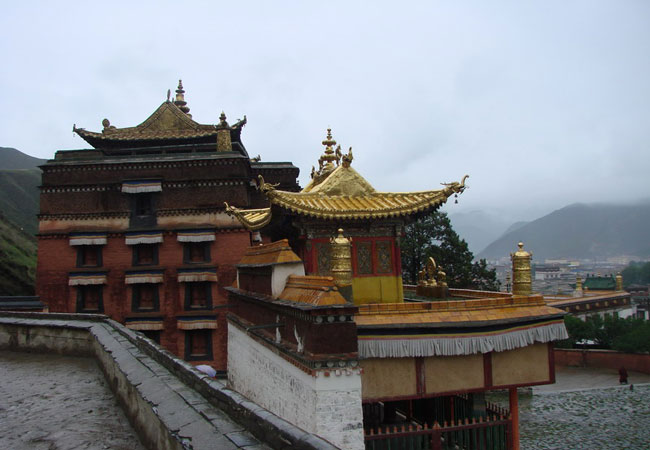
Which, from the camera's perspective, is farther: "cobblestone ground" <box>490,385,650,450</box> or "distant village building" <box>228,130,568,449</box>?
"cobblestone ground" <box>490,385,650,450</box>

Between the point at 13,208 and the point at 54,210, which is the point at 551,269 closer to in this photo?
the point at 13,208

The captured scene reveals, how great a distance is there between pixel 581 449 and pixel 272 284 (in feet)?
42.9

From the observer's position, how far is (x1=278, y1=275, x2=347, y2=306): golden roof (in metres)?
9.23

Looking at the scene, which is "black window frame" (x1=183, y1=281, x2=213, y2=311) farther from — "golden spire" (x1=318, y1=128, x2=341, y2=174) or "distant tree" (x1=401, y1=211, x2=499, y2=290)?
"distant tree" (x1=401, y1=211, x2=499, y2=290)

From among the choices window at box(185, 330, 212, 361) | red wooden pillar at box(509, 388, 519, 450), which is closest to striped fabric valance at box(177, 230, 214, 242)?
window at box(185, 330, 212, 361)

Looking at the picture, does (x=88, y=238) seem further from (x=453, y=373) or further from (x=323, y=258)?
(x=453, y=373)

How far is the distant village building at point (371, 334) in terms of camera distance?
9.24 meters

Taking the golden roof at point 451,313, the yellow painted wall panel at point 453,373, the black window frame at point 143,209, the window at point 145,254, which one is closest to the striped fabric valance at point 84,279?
the window at point 145,254

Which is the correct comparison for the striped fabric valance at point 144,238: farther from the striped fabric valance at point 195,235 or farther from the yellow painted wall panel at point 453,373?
the yellow painted wall panel at point 453,373

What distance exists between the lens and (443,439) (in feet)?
38.5

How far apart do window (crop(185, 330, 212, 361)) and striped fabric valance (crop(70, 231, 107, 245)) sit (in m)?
6.04

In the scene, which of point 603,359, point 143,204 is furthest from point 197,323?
point 603,359

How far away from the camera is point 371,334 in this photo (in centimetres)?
1042

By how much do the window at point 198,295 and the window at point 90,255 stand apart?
4.47 meters
